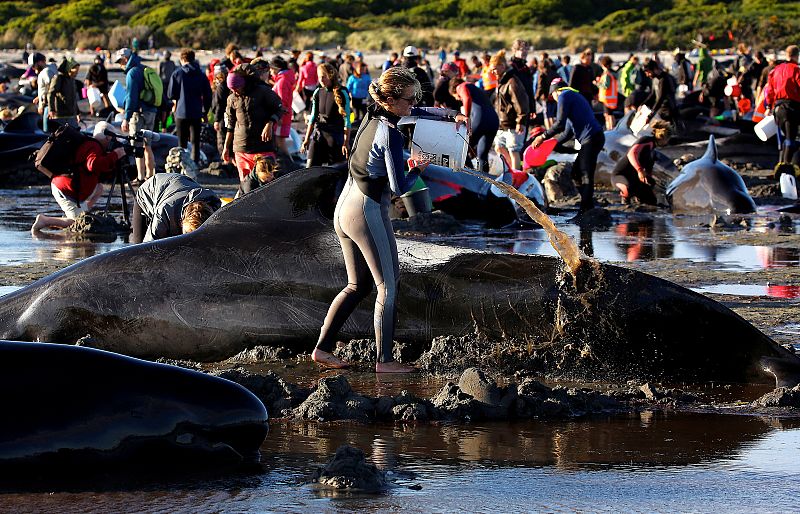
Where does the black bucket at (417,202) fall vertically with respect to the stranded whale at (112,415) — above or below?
above

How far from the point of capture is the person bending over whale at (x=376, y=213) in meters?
8.30

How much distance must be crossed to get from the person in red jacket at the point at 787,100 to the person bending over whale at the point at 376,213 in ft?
49.8

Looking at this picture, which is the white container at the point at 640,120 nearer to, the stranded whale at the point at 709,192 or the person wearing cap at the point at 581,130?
the stranded whale at the point at 709,192

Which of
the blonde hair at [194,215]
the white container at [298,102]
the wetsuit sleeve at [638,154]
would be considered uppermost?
the white container at [298,102]

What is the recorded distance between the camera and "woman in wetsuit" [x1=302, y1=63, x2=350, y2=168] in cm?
1996

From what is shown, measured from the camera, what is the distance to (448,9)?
105688mm

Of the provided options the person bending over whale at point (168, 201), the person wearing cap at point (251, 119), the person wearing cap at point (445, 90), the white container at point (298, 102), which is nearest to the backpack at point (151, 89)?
the person wearing cap at point (445, 90)

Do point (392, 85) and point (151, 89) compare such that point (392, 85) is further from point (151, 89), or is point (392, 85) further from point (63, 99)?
point (63, 99)

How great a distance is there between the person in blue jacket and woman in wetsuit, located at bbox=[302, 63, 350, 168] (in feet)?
13.6

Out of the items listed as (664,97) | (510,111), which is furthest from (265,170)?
(664,97)

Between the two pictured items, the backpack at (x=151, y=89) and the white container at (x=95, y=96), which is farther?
the white container at (x=95, y=96)

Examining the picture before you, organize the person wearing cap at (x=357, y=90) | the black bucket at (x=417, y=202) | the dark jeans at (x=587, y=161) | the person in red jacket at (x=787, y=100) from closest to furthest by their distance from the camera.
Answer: the black bucket at (x=417, y=202) < the dark jeans at (x=587, y=161) < the person in red jacket at (x=787, y=100) < the person wearing cap at (x=357, y=90)

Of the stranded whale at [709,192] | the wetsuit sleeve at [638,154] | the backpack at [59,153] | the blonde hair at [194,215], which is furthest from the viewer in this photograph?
the wetsuit sleeve at [638,154]

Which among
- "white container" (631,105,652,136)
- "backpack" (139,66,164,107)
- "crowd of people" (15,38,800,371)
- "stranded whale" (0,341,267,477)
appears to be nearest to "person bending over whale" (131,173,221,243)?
"crowd of people" (15,38,800,371)
